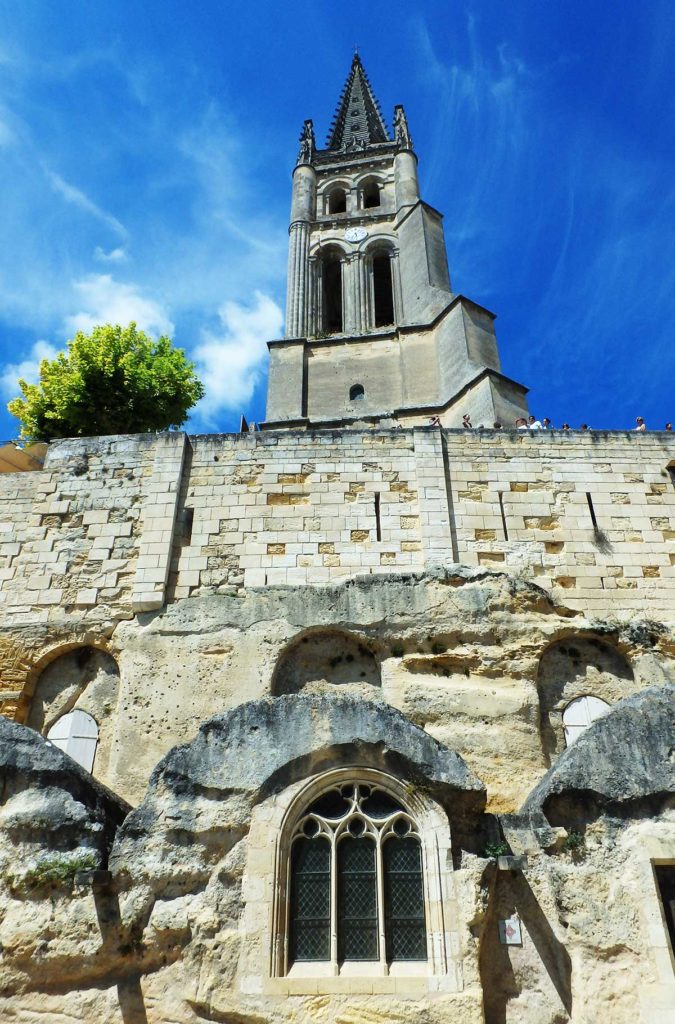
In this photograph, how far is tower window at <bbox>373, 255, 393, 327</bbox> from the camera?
30092 millimetres

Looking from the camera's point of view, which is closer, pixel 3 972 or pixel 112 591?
pixel 3 972

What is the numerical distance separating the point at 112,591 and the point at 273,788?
194 inches

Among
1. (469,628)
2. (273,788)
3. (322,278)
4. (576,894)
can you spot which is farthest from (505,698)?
(322,278)

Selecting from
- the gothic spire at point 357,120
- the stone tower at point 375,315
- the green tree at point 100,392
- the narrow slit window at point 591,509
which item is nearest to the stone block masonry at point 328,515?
the narrow slit window at point 591,509

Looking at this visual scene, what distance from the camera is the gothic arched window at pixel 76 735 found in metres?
9.63

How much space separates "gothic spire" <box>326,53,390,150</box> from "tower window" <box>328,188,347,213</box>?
4.94m

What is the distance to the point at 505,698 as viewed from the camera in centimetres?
938

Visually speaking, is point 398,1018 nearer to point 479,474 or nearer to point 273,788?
point 273,788

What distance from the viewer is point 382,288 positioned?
31047 mm

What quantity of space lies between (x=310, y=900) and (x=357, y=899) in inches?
16.9

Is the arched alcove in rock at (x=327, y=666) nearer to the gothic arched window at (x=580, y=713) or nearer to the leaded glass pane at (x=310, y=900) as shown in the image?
the gothic arched window at (x=580, y=713)

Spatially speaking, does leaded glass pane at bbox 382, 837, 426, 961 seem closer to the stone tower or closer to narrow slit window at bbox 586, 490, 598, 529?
narrow slit window at bbox 586, 490, 598, 529

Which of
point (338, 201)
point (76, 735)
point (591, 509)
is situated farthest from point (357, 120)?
point (76, 735)

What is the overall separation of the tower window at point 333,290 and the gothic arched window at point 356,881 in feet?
86.8
